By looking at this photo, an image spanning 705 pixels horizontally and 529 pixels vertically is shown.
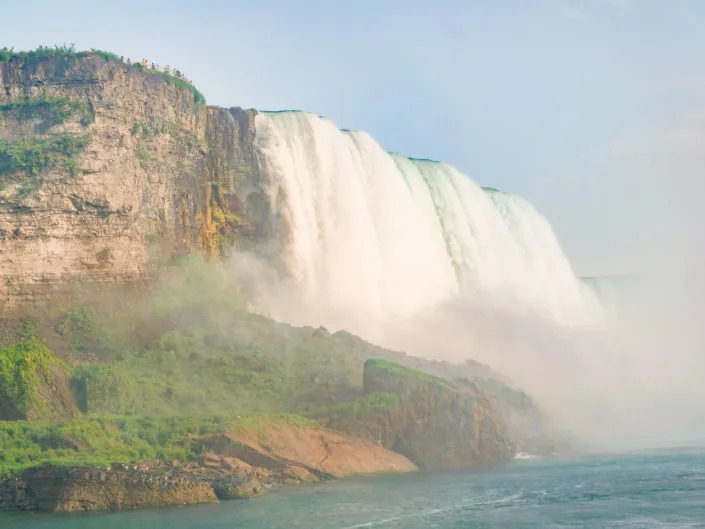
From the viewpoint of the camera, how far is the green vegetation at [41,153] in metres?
46.9

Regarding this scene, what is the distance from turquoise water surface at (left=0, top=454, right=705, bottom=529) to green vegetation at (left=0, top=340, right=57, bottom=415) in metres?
7.57

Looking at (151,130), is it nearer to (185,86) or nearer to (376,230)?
(185,86)

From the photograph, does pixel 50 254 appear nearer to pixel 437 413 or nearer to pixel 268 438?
pixel 268 438

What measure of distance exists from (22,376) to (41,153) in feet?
42.8

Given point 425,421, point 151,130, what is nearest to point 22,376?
point 425,421

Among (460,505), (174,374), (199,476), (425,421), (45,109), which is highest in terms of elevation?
(45,109)

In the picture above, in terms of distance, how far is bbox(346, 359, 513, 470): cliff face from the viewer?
43.5m

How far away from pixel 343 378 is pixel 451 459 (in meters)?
6.17

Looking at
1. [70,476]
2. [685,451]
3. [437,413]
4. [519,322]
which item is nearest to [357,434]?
[437,413]

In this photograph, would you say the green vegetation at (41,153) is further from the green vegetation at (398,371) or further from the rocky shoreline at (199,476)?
the rocky shoreline at (199,476)

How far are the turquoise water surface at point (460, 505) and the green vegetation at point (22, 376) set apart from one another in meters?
7.57

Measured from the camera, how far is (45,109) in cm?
4850

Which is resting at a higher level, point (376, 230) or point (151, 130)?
point (151, 130)

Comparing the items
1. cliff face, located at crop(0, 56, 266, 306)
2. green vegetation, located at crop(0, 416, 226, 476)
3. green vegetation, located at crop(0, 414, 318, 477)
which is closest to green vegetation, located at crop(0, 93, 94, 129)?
cliff face, located at crop(0, 56, 266, 306)
